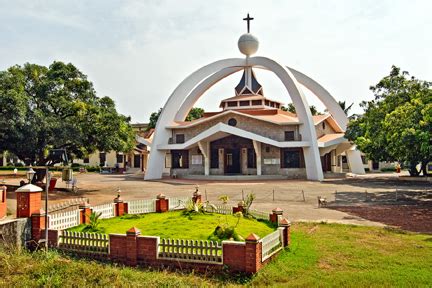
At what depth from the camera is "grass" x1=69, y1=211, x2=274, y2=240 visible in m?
9.89

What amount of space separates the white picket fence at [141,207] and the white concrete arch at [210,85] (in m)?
21.8

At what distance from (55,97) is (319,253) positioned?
19865 millimetres

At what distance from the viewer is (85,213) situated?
12.2 metres

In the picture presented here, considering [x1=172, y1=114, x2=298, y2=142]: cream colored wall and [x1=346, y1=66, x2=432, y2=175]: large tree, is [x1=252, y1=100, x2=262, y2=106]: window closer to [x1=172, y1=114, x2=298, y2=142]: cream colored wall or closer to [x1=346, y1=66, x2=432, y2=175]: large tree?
[x1=172, y1=114, x2=298, y2=142]: cream colored wall

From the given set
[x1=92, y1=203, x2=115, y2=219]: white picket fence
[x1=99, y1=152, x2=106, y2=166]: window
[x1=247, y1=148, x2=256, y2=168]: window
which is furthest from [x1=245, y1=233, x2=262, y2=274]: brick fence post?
[x1=99, y1=152, x2=106, y2=166]: window

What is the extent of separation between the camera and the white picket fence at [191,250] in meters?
8.38

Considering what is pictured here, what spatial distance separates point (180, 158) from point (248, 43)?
15.2 meters

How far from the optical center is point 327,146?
3722 centimetres

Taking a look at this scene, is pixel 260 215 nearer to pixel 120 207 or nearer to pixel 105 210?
pixel 120 207

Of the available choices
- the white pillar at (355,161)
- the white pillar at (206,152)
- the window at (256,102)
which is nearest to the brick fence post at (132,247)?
the white pillar at (206,152)

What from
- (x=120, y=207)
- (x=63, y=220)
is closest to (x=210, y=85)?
(x=120, y=207)

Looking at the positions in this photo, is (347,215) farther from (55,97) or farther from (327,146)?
(327,146)

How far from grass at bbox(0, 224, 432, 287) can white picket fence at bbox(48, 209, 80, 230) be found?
53.4 inches

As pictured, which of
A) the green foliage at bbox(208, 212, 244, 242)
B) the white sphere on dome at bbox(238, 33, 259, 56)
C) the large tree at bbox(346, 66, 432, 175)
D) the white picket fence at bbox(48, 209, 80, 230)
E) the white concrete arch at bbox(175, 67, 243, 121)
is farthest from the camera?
the white sphere on dome at bbox(238, 33, 259, 56)
